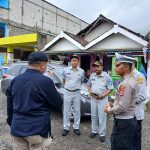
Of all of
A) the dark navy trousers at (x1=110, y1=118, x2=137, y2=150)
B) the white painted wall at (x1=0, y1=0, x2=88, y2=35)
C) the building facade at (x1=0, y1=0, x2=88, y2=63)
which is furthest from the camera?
the white painted wall at (x1=0, y1=0, x2=88, y2=35)

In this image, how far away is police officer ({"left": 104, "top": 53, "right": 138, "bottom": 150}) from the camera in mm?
3424

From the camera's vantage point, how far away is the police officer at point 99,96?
6043mm

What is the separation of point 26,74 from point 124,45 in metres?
9.95

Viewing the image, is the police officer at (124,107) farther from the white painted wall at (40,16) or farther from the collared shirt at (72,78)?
the white painted wall at (40,16)

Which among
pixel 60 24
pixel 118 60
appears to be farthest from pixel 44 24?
pixel 118 60

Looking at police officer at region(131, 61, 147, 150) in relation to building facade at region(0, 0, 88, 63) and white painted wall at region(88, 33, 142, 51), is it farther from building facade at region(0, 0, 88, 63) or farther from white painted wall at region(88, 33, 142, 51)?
building facade at region(0, 0, 88, 63)

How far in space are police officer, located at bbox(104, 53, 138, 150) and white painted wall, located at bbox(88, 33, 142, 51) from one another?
335 inches

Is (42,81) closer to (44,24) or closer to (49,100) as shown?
(49,100)

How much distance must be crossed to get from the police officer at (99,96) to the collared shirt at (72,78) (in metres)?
0.36

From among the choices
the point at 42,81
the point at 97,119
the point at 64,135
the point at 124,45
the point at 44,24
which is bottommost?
the point at 64,135

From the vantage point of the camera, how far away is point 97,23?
1526cm

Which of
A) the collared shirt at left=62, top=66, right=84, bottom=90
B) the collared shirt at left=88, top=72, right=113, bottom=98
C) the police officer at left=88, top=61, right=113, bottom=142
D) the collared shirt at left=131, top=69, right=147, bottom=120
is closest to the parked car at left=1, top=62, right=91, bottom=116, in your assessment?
the collared shirt at left=62, top=66, right=84, bottom=90

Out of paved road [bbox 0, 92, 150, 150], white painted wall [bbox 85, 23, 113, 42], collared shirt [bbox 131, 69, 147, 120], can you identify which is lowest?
paved road [bbox 0, 92, 150, 150]

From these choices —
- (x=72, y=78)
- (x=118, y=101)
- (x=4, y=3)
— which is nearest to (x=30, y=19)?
(x=4, y=3)
